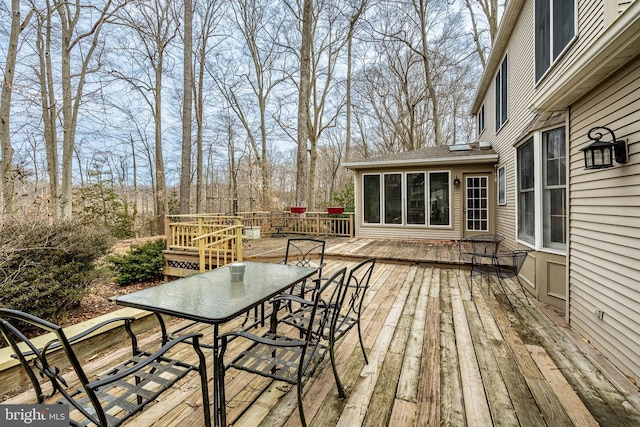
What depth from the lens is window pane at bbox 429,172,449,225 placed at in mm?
8375

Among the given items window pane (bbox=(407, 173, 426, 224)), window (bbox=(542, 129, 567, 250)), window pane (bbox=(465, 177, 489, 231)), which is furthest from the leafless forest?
window (bbox=(542, 129, 567, 250))

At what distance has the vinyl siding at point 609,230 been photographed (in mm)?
2305

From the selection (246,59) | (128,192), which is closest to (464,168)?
(246,59)

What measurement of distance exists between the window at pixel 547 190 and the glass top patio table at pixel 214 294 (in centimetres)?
346

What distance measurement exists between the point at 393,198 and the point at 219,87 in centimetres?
1270

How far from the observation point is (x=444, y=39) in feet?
45.1

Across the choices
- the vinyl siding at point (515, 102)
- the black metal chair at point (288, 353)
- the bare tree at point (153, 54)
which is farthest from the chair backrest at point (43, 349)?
the bare tree at point (153, 54)

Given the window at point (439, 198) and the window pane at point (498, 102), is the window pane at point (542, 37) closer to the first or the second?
the window pane at point (498, 102)

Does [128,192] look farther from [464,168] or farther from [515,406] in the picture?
[515,406]

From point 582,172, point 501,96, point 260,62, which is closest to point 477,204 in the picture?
point 501,96

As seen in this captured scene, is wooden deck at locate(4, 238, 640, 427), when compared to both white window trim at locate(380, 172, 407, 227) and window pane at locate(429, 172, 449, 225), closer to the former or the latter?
window pane at locate(429, 172, 449, 225)

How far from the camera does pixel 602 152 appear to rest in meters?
2.62

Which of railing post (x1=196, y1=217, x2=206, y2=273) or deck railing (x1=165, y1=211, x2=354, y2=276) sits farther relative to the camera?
deck railing (x1=165, y1=211, x2=354, y2=276)

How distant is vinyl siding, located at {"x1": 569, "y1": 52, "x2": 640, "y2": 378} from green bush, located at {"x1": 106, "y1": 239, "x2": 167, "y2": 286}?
747cm
